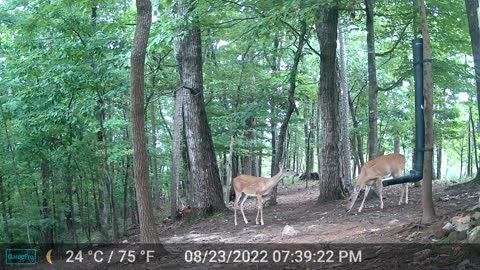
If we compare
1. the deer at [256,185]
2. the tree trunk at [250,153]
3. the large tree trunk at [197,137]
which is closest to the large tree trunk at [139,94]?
the deer at [256,185]

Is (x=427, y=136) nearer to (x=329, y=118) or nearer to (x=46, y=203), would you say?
(x=329, y=118)

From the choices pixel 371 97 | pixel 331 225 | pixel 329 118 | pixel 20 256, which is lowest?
pixel 20 256

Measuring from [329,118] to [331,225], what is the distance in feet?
14.2

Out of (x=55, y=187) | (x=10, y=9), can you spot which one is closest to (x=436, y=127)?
(x=55, y=187)

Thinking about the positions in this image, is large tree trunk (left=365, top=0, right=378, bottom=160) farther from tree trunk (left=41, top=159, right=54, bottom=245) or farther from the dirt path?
tree trunk (left=41, top=159, right=54, bottom=245)

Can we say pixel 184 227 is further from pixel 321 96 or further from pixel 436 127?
pixel 436 127

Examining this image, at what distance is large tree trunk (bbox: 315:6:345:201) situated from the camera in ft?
39.7

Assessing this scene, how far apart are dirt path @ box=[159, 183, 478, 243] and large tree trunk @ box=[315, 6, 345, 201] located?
21.2 inches

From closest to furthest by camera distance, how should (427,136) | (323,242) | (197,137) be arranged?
(427,136), (323,242), (197,137)

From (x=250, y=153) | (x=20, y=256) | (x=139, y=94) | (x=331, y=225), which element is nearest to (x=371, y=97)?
(x=331, y=225)

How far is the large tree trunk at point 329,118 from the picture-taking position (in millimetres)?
12094

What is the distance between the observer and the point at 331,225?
8.55 metres

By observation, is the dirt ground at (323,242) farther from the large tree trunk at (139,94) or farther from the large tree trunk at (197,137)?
the large tree trunk at (139,94)

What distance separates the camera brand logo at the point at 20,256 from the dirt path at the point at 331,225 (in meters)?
4.75
